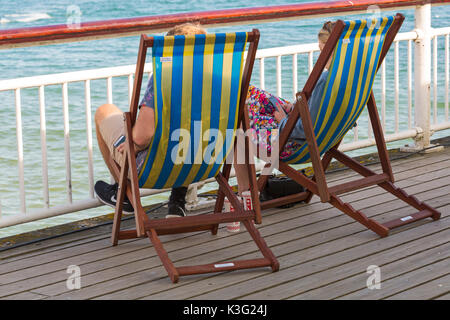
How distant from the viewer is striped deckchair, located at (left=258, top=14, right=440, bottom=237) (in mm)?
3453

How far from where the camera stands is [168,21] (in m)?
4.01

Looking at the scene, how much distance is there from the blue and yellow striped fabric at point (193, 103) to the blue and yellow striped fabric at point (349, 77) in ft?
1.70

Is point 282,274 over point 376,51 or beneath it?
beneath

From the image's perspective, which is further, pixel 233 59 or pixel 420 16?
pixel 420 16

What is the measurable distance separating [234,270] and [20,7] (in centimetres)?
3522

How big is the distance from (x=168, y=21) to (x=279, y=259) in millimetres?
1429

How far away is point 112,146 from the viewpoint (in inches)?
141

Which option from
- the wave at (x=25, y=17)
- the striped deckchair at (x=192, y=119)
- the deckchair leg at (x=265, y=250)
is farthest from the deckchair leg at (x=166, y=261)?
the wave at (x=25, y=17)

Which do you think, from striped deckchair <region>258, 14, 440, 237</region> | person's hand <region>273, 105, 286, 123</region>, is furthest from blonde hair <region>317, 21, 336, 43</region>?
person's hand <region>273, 105, 286, 123</region>

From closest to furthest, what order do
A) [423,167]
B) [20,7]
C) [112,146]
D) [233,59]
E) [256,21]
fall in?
[233,59], [112,146], [256,21], [423,167], [20,7]

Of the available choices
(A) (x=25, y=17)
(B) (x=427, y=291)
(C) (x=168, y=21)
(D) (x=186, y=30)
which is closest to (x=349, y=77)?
(D) (x=186, y=30)

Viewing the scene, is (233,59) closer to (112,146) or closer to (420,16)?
(112,146)

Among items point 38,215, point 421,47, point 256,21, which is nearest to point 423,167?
point 421,47

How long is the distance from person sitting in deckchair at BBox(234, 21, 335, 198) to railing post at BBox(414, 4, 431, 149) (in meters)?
1.68
